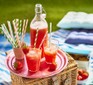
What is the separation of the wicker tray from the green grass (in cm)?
183

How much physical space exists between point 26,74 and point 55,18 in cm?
205

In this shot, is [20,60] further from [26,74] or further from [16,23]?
[16,23]

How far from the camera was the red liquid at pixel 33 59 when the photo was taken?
1.47m

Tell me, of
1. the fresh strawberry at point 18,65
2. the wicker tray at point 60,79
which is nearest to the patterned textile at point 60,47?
the wicker tray at point 60,79

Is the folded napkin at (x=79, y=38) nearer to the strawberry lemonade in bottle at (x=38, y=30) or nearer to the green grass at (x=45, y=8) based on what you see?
the green grass at (x=45, y=8)

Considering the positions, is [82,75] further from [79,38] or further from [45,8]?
[45,8]

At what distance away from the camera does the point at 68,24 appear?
288cm

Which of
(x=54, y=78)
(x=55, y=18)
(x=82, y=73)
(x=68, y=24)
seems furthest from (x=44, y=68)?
(x=55, y=18)

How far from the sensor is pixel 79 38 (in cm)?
255

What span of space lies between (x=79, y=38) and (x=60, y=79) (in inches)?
40.8

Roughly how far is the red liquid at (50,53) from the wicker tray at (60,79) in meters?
0.09

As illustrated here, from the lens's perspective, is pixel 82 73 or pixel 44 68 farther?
pixel 82 73

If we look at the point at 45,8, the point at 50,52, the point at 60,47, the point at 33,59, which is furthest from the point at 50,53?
the point at 45,8

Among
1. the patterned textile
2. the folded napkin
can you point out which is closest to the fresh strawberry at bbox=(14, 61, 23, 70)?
the patterned textile
